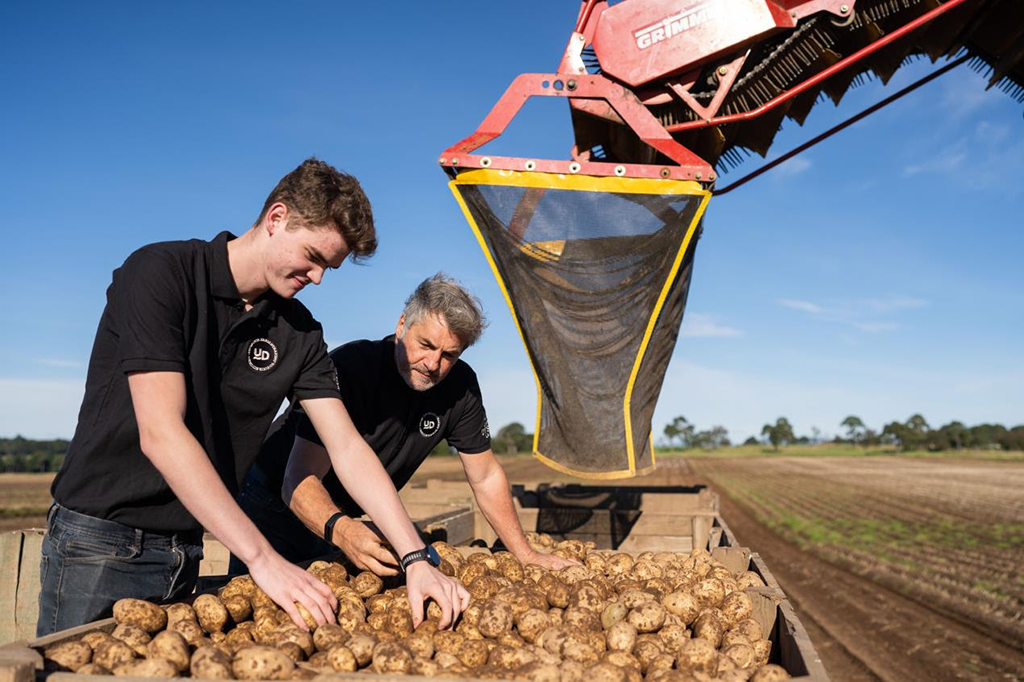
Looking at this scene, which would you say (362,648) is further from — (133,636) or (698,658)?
(698,658)

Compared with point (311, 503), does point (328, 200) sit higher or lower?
higher

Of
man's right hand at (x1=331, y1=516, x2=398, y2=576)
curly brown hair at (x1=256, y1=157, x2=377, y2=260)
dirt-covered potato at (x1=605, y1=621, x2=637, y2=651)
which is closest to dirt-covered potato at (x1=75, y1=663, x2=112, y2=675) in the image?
man's right hand at (x1=331, y1=516, x2=398, y2=576)

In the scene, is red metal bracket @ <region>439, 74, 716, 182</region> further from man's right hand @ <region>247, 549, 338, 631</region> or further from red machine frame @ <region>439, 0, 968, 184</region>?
man's right hand @ <region>247, 549, 338, 631</region>

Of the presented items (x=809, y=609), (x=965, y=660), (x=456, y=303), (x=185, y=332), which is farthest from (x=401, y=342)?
(x=809, y=609)

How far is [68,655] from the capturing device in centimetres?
186

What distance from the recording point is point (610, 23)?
3680 millimetres

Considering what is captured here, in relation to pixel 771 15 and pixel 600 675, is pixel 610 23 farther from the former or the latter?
pixel 600 675

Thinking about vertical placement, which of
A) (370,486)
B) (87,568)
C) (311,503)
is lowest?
(87,568)

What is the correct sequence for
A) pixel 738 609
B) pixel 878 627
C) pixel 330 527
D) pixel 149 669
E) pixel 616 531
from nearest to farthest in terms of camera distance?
pixel 149 669 < pixel 738 609 < pixel 330 527 < pixel 616 531 < pixel 878 627

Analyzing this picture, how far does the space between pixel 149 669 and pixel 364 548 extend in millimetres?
1053

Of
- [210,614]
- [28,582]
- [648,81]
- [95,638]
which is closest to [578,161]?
[648,81]

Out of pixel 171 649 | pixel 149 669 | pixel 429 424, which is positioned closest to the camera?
pixel 149 669

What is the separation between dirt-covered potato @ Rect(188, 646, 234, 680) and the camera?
1801 mm

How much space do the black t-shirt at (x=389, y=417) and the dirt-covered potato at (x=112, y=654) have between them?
153cm
